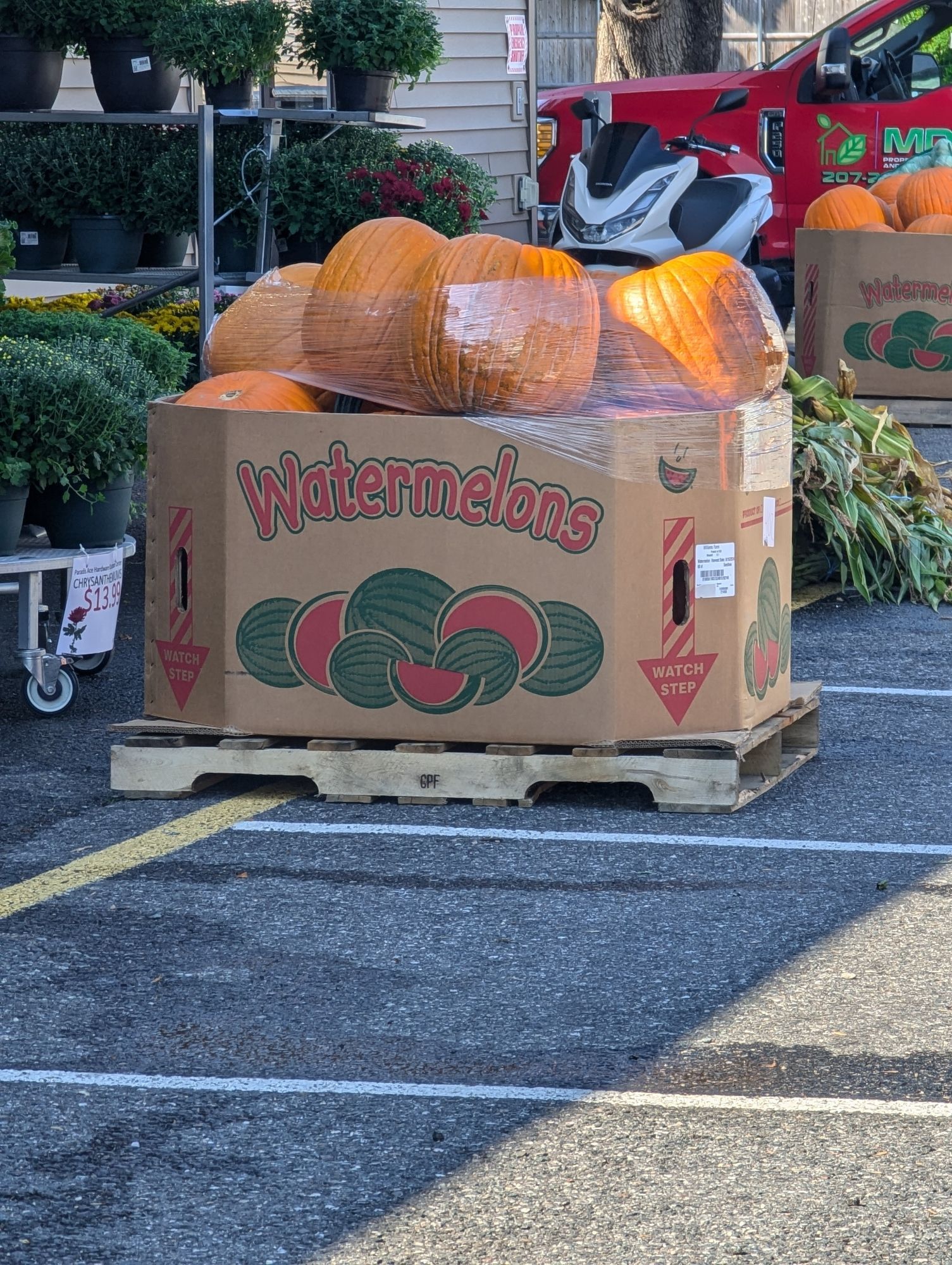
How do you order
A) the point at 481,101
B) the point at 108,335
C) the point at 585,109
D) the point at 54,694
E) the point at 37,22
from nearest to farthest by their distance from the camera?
1. the point at 54,694
2. the point at 108,335
3. the point at 37,22
4. the point at 585,109
5. the point at 481,101

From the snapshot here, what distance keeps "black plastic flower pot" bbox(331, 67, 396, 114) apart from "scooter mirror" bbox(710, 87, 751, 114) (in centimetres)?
487

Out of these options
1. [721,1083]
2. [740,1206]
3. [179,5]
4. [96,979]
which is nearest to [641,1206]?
[740,1206]

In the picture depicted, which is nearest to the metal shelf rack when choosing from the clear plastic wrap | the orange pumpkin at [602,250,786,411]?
the clear plastic wrap

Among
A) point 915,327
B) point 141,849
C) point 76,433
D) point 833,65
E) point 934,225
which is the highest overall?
point 833,65

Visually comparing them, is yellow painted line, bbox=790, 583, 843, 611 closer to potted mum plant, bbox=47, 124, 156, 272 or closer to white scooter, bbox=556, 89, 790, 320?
white scooter, bbox=556, 89, 790, 320

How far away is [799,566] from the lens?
26.5 ft

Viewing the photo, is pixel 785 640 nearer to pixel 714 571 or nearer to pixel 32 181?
pixel 714 571

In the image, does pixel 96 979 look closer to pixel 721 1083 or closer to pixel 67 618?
pixel 721 1083

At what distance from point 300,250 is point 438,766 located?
5.48m

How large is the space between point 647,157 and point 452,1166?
30.7ft

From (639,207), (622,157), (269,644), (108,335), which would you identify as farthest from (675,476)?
(622,157)

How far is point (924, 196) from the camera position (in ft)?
39.4

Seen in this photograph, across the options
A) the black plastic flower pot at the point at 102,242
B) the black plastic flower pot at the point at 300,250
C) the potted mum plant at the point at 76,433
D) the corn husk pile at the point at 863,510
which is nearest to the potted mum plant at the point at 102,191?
the black plastic flower pot at the point at 102,242

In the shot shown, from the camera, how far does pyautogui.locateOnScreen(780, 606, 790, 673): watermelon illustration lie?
18.2 ft
